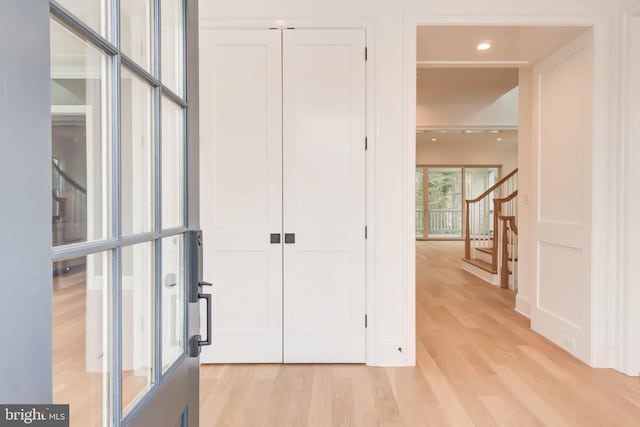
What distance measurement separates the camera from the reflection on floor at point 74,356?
1.77 feet

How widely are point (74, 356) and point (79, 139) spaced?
35 centimetres

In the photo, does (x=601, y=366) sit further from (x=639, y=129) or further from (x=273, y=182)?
(x=273, y=182)

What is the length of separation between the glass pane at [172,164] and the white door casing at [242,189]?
179cm

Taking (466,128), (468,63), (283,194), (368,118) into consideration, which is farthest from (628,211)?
(466,128)

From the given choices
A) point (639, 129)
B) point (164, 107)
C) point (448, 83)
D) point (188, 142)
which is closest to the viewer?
point (164, 107)

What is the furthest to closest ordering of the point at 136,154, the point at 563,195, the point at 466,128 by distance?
the point at 466,128 < the point at 563,195 < the point at 136,154

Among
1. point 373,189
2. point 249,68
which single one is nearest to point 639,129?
point 373,189

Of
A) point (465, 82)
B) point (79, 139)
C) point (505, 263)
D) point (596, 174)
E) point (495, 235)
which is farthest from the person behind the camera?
point (465, 82)

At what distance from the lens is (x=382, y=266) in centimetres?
274

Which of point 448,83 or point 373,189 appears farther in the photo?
point 448,83

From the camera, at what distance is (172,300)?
92 cm

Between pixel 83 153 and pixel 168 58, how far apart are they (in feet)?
1.33

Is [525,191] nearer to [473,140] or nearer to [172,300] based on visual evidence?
[172,300]

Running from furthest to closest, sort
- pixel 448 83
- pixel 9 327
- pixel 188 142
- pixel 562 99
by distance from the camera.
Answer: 1. pixel 448 83
2. pixel 562 99
3. pixel 188 142
4. pixel 9 327
